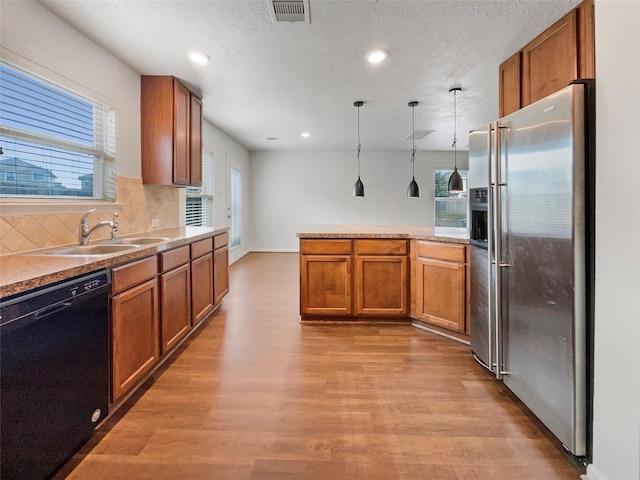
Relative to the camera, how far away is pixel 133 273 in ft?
6.57

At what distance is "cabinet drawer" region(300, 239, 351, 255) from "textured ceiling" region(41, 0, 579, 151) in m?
1.65

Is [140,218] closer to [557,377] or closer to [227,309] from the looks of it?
[227,309]

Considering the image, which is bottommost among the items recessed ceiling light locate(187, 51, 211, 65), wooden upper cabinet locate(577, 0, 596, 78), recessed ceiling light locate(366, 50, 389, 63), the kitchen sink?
the kitchen sink

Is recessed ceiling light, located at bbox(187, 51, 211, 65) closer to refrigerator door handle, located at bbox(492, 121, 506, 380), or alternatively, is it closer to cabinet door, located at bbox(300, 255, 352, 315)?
cabinet door, located at bbox(300, 255, 352, 315)

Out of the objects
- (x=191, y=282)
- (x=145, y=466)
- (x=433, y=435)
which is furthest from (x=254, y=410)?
(x=191, y=282)

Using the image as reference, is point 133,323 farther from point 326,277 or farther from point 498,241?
point 498,241

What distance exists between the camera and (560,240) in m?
1.59

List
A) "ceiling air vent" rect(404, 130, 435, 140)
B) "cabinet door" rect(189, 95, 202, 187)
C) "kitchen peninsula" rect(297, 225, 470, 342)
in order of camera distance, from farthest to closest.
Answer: "ceiling air vent" rect(404, 130, 435, 140), "cabinet door" rect(189, 95, 202, 187), "kitchen peninsula" rect(297, 225, 470, 342)

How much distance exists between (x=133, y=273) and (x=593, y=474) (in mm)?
2422

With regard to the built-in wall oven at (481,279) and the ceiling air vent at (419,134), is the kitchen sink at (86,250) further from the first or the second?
the ceiling air vent at (419,134)

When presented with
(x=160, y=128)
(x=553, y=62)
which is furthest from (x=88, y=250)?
(x=553, y=62)

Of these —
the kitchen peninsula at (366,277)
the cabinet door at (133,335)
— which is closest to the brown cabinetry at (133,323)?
the cabinet door at (133,335)

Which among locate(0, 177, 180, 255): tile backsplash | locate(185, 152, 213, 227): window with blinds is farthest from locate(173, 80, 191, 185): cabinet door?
locate(185, 152, 213, 227): window with blinds

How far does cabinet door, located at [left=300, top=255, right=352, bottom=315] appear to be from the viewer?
3.41 m
